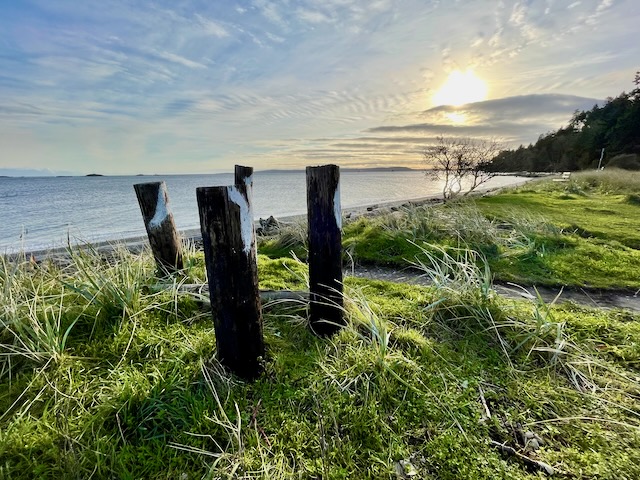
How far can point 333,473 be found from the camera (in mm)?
1615

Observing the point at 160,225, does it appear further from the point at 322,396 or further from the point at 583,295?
the point at 583,295

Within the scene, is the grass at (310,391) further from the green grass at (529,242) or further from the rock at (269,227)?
the rock at (269,227)

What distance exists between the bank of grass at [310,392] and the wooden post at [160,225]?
52 cm

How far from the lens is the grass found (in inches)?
65.8

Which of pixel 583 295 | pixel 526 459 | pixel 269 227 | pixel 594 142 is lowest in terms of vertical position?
pixel 269 227

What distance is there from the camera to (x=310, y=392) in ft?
6.95

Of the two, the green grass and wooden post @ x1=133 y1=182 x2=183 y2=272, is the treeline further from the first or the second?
wooden post @ x1=133 y1=182 x2=183 y2=272

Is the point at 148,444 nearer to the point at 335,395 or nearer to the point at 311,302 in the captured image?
the point at 335,395

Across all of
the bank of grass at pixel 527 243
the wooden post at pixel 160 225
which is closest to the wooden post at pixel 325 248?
the bank of grass at pixel 527 243

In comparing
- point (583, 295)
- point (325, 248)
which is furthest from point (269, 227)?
point (583, 295)

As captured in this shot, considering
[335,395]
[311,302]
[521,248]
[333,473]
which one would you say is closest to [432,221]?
[521,248]

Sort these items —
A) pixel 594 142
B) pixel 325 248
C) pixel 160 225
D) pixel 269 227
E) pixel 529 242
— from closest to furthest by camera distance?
pixel 325 248 < pixel 160 225 < pixel 529 242 < pixel 269 227 < pixel 594 142

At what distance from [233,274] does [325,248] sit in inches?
35.9

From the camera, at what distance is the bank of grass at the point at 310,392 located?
5.48ft
